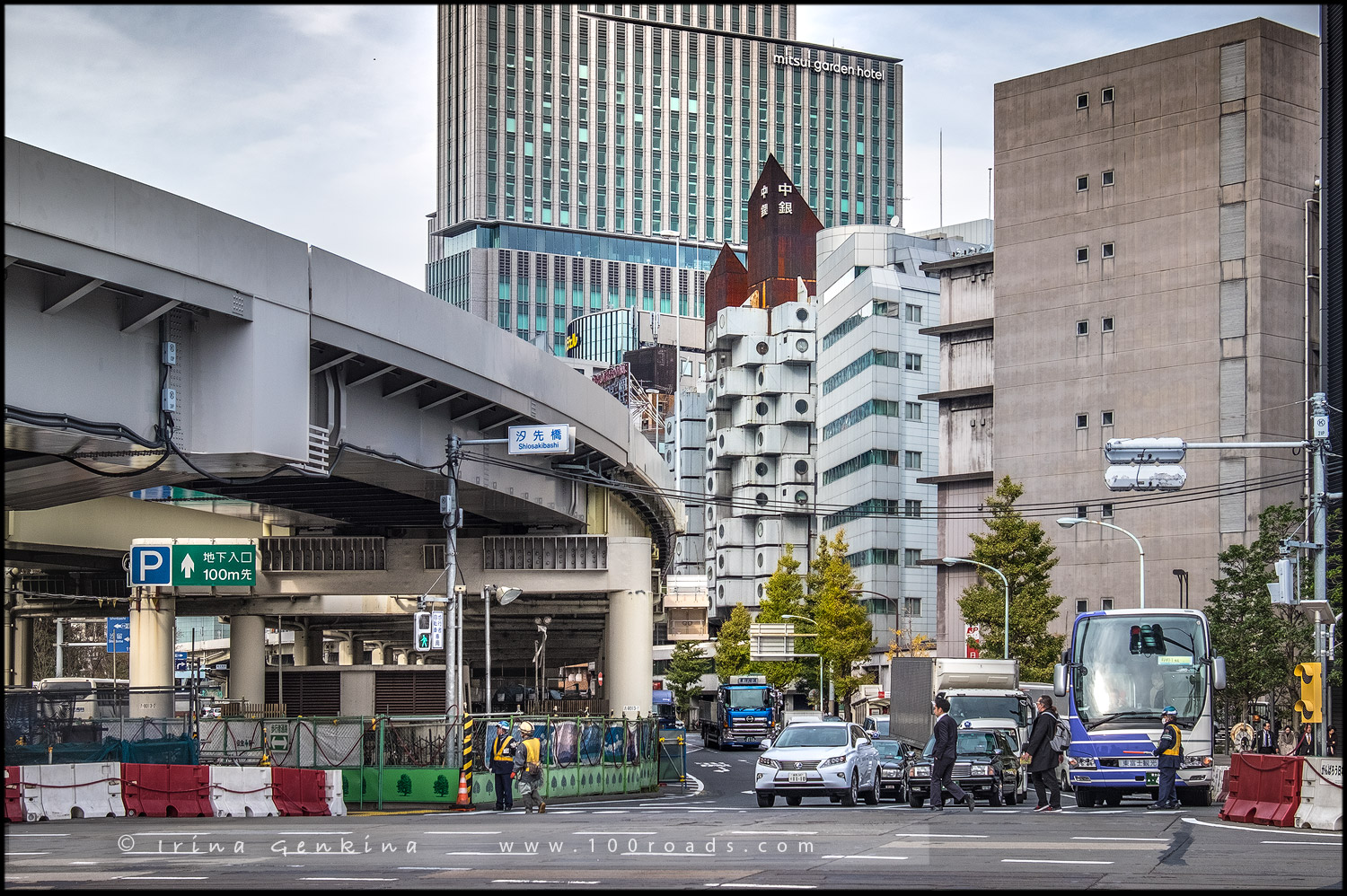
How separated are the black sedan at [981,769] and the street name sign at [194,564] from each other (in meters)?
19.1

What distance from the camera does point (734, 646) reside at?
388ft

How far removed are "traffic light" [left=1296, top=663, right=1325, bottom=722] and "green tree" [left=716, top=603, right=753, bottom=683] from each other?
89.9 meters

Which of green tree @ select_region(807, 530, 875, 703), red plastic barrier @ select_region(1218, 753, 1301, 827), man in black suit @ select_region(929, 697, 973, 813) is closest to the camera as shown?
red plastic barrier @ select_region(1218, 753, 1301, 827)

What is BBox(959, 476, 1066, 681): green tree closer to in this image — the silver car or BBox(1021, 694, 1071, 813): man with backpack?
the silver car

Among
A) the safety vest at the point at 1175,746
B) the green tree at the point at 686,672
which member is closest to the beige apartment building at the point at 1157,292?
the safety vest at the point at 1175,746

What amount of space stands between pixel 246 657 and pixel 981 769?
1259 inches

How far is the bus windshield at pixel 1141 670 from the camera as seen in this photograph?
29422 millimetres

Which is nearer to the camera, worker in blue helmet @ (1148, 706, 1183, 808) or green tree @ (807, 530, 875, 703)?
worker in blue helmet @ (1148, 706, 1183, 808)

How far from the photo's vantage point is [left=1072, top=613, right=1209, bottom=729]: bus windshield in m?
29.4

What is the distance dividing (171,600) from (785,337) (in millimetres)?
81240

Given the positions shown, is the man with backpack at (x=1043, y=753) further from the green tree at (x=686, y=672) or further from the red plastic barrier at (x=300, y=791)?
the green tree at (x=686, y=672)

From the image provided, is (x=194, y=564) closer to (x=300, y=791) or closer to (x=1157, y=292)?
(x=300, y=791)

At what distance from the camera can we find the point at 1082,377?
79.2m

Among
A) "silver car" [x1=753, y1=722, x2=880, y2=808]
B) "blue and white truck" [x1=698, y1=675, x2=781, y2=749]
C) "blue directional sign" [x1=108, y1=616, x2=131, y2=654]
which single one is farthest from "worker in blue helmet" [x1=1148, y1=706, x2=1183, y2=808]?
"blue directional sign" [x1=108, y1=616, x2=131, y2=654]
